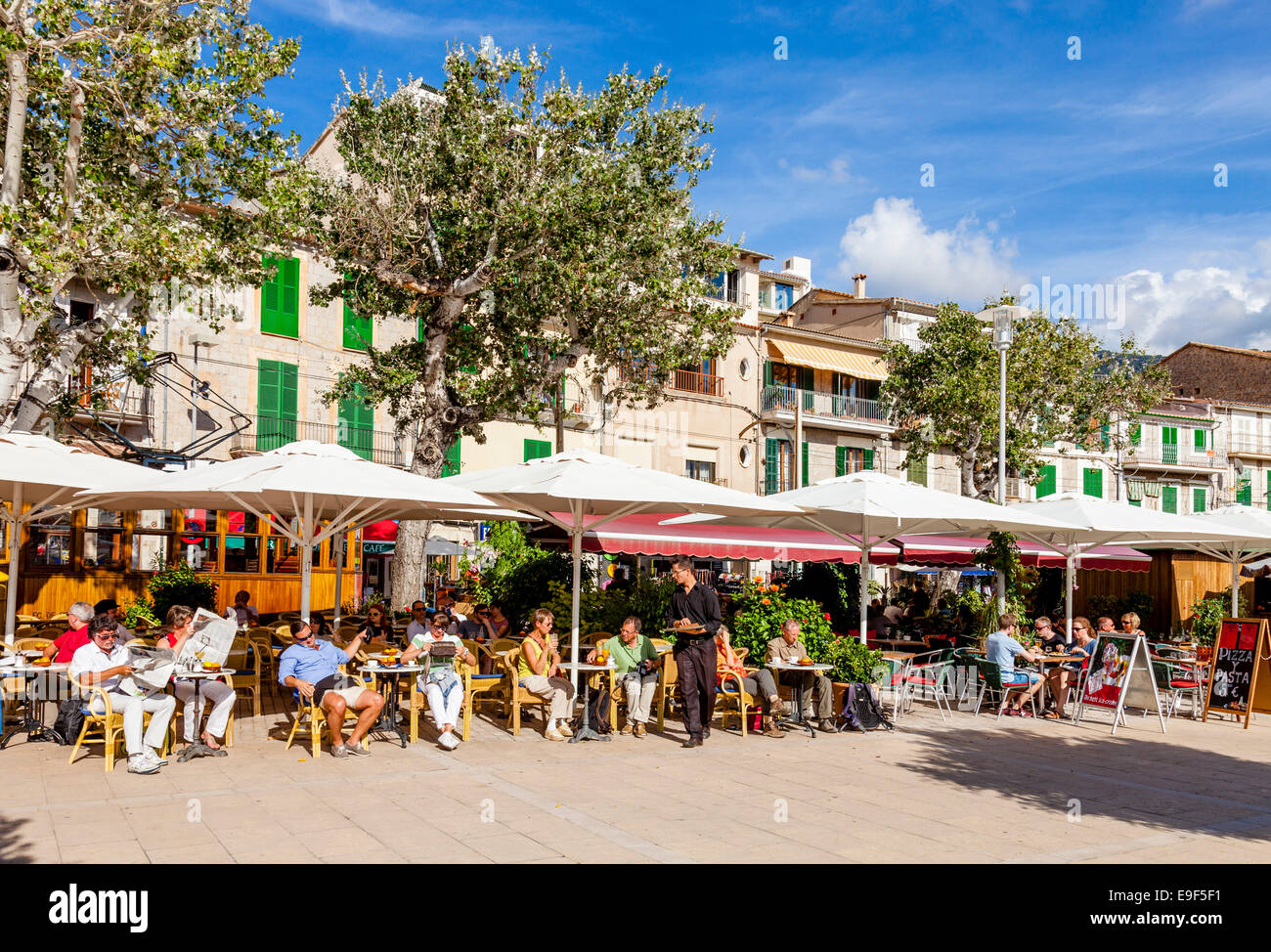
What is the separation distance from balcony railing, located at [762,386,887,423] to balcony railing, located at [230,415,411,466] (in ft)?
44.8

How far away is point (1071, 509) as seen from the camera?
14328mm

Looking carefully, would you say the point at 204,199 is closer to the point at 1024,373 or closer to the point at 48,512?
the point at 48,512

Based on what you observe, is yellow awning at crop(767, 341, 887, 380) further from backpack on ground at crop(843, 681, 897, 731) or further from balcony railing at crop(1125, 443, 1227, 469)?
backpack on ground at crop(843, 681, 897, 731)

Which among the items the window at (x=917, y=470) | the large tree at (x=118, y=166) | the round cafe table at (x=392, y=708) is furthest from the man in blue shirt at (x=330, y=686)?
the window at (x=917, y=470)

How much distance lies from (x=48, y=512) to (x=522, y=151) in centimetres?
1059

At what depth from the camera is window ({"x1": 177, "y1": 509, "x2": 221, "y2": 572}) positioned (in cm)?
1842

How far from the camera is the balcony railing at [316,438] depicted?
25875 millimetres

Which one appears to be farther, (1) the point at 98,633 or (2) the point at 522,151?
(2) the point at 522,151

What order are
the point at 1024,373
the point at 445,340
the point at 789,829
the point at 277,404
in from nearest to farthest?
the point at 789,829 < the point at 445,340 < the point at 277,404 < the point at 1024,373

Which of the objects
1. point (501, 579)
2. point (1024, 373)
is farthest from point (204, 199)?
point (1024, 373)

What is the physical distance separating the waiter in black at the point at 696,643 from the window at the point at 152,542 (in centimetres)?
1146

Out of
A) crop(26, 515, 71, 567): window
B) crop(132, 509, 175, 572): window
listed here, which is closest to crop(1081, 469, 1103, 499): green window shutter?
crop(132, 509, 175, 572): window

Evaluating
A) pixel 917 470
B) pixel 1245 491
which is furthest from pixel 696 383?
pixel 1245 491

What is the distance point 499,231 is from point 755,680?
10.9 metres
